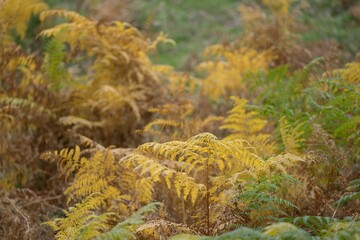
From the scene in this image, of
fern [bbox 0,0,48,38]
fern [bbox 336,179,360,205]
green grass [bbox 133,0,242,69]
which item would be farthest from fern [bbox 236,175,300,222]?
green grass [bbox 133,0,242,69]

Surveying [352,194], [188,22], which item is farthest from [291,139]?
[188,22]

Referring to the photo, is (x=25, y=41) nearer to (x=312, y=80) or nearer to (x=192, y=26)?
(x=192, y=26)

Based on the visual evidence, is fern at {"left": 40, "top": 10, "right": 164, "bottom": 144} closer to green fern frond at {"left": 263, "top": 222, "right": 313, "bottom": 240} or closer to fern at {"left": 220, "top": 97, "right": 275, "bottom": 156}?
fern at {"left": 220, "top": 97, "right": 275, "bottom": 156}

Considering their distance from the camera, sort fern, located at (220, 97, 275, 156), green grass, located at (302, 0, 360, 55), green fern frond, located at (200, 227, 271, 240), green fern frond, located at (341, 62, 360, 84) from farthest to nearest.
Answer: green grass, located at (302, 0, 360, 55)
green fern frond, located at (341, 62, 360, 84)
fern, located at (220, 97, 275, 156)
green fern frond, located at (200, 227, 271, 240)

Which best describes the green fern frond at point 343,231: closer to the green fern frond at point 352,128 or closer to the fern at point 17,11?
the green fern frond at point 352,128

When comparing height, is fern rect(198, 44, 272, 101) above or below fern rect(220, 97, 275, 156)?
below

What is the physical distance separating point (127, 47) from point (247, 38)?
5.81 feet

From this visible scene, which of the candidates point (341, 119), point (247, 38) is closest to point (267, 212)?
point (341, 119)

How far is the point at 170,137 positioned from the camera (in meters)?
4.04

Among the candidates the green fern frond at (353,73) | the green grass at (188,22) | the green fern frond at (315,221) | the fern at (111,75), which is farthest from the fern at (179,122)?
the green grass at (188,22)

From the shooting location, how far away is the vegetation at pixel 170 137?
2854 millimetres

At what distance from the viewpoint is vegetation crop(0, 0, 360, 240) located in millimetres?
2854

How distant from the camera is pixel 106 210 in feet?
11.1

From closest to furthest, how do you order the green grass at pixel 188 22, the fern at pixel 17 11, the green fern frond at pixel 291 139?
the green fern frond at pixel 291 139 < the fern at pixel 17 11 < the green grass at pixel 188 22
